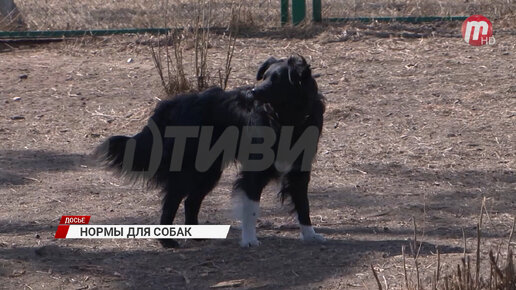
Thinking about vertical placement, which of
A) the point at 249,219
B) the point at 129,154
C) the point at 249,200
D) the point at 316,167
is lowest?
the point at 316,167

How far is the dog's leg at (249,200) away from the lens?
512 cm

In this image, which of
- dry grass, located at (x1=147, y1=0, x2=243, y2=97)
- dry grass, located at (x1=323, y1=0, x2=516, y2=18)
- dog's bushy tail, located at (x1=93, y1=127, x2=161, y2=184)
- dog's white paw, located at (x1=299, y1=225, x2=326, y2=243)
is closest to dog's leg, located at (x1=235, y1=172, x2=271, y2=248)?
dog's white paw, located at (x1=299, y1=225, x2=326, y2=243)

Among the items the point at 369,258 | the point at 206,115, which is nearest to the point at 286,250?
the point at 369,258

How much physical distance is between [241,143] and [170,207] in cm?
61

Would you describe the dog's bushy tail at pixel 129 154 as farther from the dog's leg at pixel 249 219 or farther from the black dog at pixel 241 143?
the dog's leg at pixel 249 219

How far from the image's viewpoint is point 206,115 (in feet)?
17.2

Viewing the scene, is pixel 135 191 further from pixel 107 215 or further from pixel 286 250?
pixel 286 250

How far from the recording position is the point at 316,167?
6816 mm

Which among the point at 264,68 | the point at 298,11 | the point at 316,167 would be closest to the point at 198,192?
the point at 264,68

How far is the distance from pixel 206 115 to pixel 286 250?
0.97 meters

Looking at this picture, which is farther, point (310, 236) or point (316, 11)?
point (316, 11)

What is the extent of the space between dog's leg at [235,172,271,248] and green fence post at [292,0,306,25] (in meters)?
5.44

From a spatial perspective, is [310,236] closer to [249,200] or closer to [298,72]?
[249,200]

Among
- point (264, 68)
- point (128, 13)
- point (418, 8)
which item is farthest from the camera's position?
point (128, 13)
